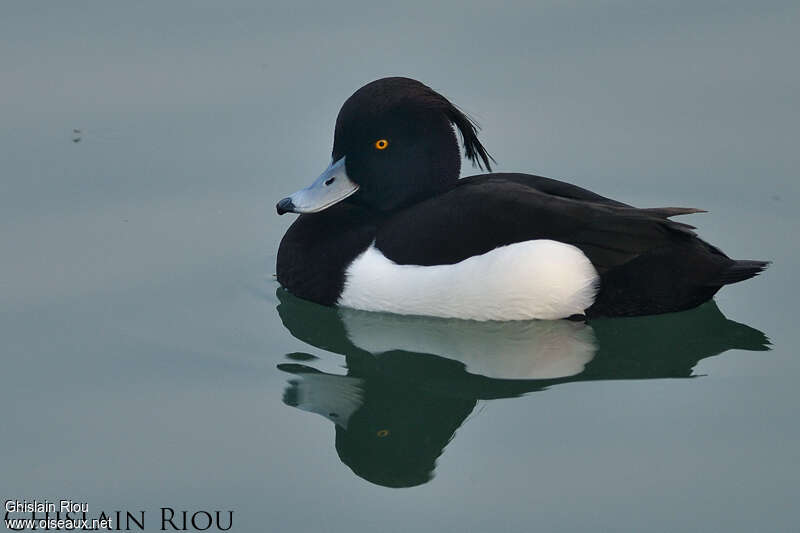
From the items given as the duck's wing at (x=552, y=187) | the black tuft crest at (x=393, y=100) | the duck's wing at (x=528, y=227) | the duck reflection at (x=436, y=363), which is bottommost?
the duck reflection at (x=436, y=363)

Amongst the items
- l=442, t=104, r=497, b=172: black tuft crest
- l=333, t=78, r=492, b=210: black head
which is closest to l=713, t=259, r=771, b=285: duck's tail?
l=442, t=104, r=497, b=172: black tuft crest

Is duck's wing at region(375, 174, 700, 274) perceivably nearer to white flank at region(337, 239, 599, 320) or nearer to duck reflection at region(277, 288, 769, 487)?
white flank at region(337, 239, 599, 320)

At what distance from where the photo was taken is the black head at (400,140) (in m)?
7.82

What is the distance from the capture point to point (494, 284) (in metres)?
7.48

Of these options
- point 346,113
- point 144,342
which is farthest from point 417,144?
point 144,342

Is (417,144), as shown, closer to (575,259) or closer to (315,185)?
(315,185)

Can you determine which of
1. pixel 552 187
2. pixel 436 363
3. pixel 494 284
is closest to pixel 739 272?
pixel 552 187

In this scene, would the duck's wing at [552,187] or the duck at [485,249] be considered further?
the duck's wing at [552,187]

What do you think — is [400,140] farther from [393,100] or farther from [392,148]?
[393,100]

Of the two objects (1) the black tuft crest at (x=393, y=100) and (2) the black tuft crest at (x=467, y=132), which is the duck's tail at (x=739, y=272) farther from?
(1) the black tuft crest at (x=393, y=100)

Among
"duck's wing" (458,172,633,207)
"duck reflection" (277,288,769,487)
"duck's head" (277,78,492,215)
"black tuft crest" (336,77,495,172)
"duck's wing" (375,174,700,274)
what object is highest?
"black tuft crest" (336,77,495,172)

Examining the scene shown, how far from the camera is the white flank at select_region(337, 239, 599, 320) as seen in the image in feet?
24.4

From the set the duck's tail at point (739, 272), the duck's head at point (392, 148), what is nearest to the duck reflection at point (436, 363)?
the duck's tail at point (739, 272)

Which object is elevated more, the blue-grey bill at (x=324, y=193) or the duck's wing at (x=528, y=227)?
the blue-grey bill at (x=324, y=193)
